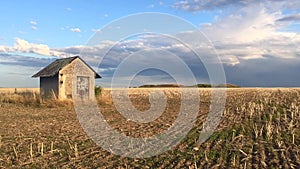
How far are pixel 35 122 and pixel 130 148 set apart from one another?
951 cm

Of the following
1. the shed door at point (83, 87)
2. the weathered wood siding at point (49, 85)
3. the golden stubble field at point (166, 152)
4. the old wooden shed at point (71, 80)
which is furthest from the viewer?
the shed door at point (83, 87)

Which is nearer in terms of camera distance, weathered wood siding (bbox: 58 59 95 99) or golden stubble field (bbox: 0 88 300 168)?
golden stubble field (bbox: 0 88 300 168)

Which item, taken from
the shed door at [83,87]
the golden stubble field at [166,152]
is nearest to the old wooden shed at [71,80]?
the shed door at [83,87]

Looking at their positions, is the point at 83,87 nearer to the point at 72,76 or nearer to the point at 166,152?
the point at 72,76

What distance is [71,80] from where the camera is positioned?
32.0 meters

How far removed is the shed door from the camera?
32188 mm

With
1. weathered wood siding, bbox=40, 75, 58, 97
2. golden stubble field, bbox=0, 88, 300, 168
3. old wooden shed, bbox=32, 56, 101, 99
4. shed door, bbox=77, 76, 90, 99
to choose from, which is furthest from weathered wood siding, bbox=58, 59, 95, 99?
golden stubble field, bbox=0, 88, 300, 168

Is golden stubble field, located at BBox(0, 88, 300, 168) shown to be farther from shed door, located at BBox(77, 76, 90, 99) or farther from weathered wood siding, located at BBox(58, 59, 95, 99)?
shed door, located at BBox(77, 76, 90, 99)

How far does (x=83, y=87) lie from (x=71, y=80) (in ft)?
4.22

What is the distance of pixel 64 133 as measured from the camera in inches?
595

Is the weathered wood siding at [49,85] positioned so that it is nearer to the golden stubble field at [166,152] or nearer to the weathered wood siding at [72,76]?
the weathered wood siding at [72,76]

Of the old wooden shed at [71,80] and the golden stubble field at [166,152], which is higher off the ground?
the old wooden shed at [71,80]

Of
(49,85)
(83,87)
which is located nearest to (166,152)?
(83,87)

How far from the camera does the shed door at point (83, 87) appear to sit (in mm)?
32188
